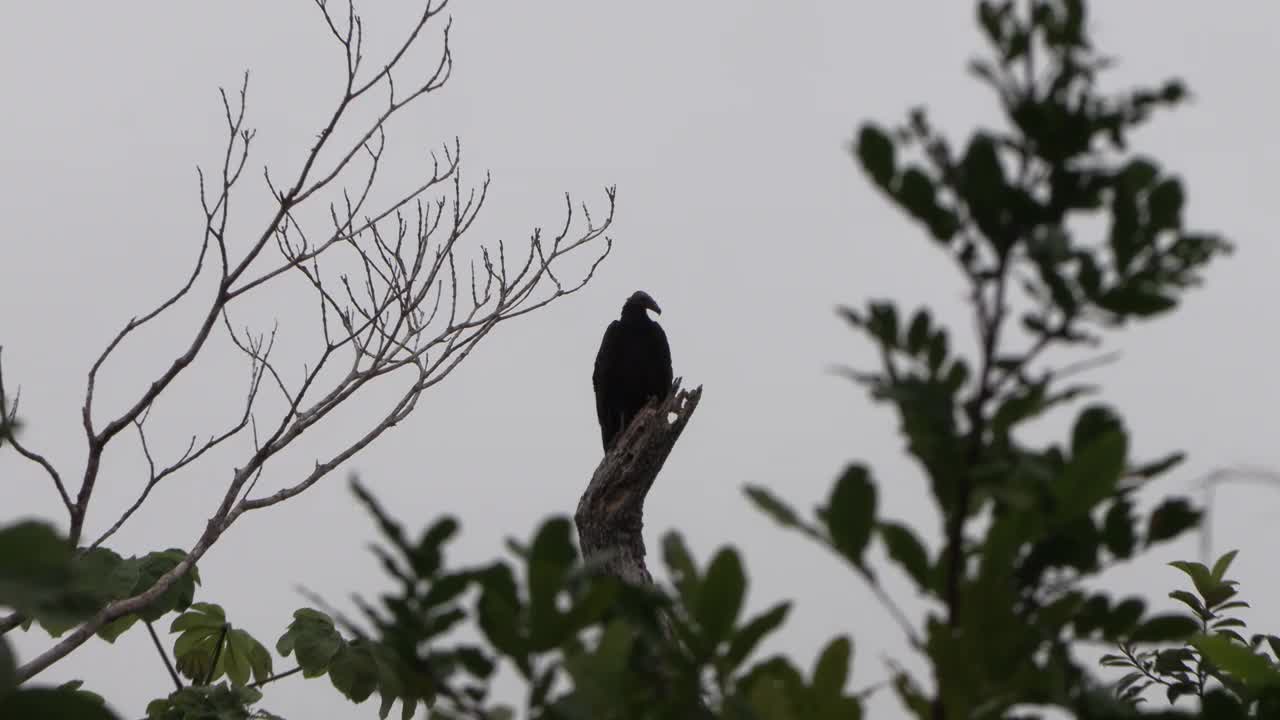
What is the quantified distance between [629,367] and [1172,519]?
7.59 meters

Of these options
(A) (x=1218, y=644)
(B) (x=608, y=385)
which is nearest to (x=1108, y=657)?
(A) (x=1218, y=644)

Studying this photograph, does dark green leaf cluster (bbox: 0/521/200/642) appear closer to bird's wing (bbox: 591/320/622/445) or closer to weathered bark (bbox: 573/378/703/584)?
weathered bark (bbox: 573/378/703/584)

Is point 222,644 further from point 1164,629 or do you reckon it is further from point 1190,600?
point 1164,629

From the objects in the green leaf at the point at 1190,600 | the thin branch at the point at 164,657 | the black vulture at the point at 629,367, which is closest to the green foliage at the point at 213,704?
the thin branch at the point at 164,657

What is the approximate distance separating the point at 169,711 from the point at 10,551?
254 cm

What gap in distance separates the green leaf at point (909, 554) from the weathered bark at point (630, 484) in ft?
15.2

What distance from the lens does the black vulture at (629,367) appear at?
8.41 meters

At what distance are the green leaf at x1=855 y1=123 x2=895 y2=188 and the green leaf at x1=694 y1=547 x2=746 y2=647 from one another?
26cm

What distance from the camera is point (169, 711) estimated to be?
2.89m

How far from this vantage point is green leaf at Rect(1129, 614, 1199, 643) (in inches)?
34.7

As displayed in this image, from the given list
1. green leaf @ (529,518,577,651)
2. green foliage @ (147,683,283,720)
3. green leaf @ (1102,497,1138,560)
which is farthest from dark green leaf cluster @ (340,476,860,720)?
green foliage @ (147,683,283,720)

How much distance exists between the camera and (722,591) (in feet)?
2.67

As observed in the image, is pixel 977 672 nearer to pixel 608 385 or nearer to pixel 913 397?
pixel 913 397

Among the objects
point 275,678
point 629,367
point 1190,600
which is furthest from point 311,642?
point 629,367
